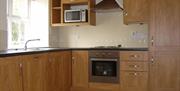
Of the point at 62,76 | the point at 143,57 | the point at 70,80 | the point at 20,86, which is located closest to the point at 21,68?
the point at 20,86

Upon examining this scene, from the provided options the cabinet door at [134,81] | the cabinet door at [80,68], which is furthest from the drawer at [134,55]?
the cabinet door at [80,68]

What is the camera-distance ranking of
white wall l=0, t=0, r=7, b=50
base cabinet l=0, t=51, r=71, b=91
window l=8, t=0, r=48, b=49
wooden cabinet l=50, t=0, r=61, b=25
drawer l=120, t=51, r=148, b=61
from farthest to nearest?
wooden cabinet l=50, t=0, r=61, b=25, window l=8, t=0, r=48, b=49, drawer l=120, t=51, r=148, b=61, white wall l=0, t=0, r=7, b=50, base cabinet l=0, t=51, r=71, b=91

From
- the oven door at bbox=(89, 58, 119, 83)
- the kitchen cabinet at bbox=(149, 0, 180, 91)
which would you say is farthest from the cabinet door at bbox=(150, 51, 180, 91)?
the oven door at bbox=(89, 58, 119, 83)

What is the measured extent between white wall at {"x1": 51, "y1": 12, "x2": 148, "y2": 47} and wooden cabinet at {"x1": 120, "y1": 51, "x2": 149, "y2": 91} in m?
0.65

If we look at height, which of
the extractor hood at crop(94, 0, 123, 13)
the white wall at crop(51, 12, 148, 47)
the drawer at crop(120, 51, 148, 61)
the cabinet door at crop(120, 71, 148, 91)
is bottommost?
the cabinet door at crop(120, 71, 148, 91)

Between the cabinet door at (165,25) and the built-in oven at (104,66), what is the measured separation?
714 millimetres

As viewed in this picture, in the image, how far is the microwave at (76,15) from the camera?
16.3 ft

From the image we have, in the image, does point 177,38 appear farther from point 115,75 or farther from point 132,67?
point 115,75

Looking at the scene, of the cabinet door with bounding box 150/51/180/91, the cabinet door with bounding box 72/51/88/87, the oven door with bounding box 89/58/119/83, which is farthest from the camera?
the cabinet door with bounding box 72/51/88/87

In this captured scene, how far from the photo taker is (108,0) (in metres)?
5.10

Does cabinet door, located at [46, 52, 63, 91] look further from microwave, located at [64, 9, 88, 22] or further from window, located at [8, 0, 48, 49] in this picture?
microwave, located at [64, 9, 88, 22]

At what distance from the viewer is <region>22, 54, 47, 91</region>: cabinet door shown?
3.33 metres

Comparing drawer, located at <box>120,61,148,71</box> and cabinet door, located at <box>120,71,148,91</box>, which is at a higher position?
drawer, located at <box>120,61,148,71</box>

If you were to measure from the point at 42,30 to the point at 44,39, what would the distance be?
19 cm
